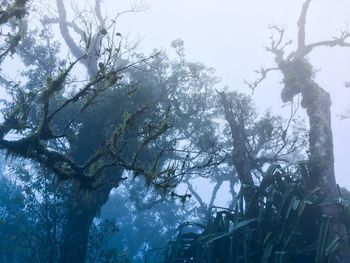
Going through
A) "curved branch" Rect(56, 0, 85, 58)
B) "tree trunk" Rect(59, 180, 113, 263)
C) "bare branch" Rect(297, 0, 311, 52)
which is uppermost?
"curved branch" Rect(56, 0, 85, 58)

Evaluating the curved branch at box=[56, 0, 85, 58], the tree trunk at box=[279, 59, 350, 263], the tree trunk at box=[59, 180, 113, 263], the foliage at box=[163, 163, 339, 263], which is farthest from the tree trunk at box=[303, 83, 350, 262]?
the curved branch at box=[56, 0, 85, 58]

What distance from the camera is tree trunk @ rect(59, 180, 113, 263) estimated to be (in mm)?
13096

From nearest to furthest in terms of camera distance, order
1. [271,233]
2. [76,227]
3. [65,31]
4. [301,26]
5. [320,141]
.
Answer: [271,233], [320,141], [76,227], [301,26], [65,31]

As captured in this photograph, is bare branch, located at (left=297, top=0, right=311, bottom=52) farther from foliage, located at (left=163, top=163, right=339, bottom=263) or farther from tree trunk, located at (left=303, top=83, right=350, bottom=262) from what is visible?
foliage, located at (left=163, top=163, right=339, bottom=263)

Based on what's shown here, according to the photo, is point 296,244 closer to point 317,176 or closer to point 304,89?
point 317,176

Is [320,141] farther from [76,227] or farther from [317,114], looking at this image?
[76,227]

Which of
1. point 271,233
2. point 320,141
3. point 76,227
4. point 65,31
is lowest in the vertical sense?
point 271,233

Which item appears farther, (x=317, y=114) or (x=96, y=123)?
(x=96, y=123)

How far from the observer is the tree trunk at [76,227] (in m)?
13.1

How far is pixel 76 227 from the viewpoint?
45.0 feet

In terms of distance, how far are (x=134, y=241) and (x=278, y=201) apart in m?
30.1

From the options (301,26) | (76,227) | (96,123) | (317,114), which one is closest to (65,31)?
(96,123)

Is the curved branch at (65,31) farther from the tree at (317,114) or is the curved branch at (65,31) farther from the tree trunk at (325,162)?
the tree trunk at (325,162)

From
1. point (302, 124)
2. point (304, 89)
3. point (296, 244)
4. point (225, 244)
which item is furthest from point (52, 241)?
point (302, 124)
